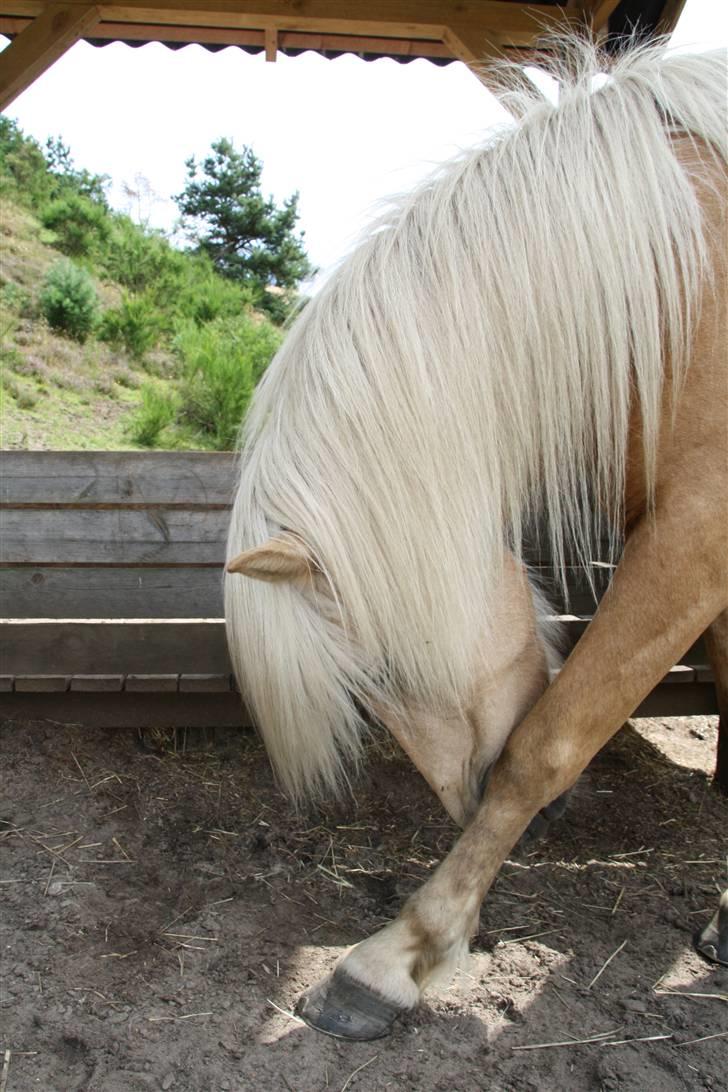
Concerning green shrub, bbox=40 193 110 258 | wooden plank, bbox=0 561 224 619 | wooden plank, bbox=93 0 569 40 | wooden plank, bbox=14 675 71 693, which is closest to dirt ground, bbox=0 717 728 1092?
wooden plank, bbox=14 675 71 693

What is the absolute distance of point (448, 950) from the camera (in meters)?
1.74

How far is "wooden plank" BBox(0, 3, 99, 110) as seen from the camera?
147 inches

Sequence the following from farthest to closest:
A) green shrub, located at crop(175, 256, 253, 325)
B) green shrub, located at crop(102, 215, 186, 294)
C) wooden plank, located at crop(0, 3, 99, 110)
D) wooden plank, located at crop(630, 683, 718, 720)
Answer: green shrub, located at crop(102, 215, 186, 294) → green shrub, located at crop(175, 256, 253, 325) → wooden plank, located at crop(0, 3, 99, 110) → wooden plank, located at crop(630, 683, 718, 720)

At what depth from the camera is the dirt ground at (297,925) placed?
5.08ft

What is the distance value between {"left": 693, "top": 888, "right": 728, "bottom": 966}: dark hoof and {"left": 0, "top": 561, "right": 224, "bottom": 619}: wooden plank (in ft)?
6.11

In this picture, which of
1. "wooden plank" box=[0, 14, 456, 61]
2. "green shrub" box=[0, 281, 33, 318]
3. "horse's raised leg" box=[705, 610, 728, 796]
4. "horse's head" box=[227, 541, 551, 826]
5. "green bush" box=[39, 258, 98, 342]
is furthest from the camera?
"green shrub" box=[0, 281, 33, 318]

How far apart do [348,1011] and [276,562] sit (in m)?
0.94

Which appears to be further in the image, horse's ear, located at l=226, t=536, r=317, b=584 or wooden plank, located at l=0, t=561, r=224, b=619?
wooden plank, located at l=0, t=561, r=224, b=619

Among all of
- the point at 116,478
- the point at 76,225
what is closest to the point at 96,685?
the point at 116,478

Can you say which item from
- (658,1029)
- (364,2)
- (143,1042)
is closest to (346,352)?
(143,1042)

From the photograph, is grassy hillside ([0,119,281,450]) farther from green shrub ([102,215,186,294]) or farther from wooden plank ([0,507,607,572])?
wooden plank ([0,507,607,572])

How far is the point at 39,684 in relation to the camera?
Result: 9.24 feet

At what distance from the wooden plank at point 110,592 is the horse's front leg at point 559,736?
1.52 m

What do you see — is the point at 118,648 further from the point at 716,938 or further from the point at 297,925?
the point at 716,938
